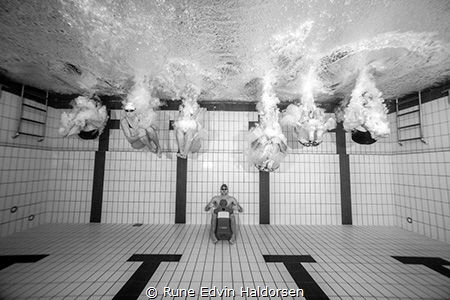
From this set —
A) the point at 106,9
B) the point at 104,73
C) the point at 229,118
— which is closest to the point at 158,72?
the point at 104,73

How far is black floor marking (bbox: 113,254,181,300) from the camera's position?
213 centimetres

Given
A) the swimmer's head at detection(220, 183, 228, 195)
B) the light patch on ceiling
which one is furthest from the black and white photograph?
the swimmer's head at detection(220, 183, 228, 195)

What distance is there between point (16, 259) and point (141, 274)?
1977 mm

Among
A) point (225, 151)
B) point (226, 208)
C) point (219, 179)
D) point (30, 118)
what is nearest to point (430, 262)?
point (226, 208)

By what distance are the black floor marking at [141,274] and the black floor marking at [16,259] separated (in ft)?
4.46

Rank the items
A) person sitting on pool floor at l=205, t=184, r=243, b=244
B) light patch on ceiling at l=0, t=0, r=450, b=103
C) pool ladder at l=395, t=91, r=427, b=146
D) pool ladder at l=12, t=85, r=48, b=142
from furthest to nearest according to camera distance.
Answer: pool ladder at l=395, t=91, r=427, b=146 → pool ladder at l=12, t=85, r=48, b=142 → person sitting on pool floor at l=205, t=184, r=243, b=244 → light patch on ceiling at l=0, t=0, r=450, b=103

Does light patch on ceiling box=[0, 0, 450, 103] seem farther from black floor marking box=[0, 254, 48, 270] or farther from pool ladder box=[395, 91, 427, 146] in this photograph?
black floor marking box=[0, 254, 48, 270]

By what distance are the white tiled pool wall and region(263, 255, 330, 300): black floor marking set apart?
174cm

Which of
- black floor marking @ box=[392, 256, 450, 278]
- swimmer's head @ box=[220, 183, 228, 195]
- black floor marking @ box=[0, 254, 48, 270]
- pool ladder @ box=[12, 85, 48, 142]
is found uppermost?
pool ladder @ box=[12, 85, 48, 142]

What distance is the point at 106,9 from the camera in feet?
6.48

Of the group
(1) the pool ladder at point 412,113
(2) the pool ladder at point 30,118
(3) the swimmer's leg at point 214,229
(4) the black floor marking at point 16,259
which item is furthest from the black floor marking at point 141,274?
(1) the pool ladder at point 412,113

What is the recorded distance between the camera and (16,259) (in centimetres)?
281

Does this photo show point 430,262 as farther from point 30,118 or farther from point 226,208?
point 30,118

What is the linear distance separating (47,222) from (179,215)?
3.09 m
